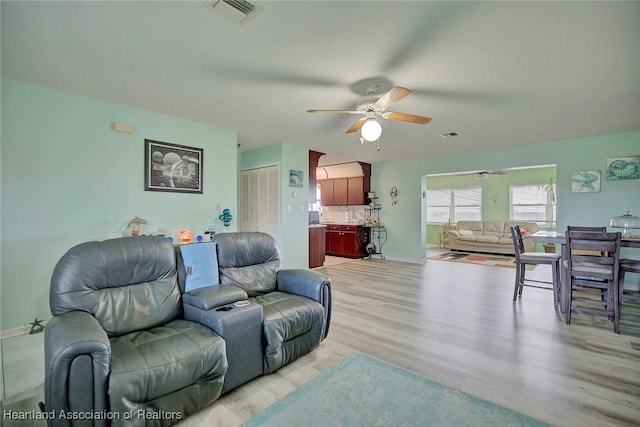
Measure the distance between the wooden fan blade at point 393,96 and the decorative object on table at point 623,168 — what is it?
441cm


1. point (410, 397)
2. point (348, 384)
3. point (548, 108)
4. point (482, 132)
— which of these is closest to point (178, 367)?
point (348, 384)

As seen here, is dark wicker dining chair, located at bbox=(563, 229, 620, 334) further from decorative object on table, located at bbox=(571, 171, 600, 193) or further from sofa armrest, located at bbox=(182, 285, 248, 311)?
sofa armrest, located at bbox=(182, 285, 248, 311)

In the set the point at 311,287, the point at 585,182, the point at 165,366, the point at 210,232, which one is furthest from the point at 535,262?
the point at 210,232

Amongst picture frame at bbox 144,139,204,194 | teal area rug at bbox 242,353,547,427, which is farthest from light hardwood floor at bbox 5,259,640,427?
picture frame at bbox 144,139,204,194

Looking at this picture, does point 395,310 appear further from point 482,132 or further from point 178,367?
point 482,132

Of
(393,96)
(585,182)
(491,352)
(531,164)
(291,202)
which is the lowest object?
(491,352)

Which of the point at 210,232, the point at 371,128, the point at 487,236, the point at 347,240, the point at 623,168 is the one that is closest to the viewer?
the point at 371,128

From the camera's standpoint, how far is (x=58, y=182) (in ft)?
10.2

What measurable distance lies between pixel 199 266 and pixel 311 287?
0.95 meters

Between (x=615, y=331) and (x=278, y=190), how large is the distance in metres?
4.79

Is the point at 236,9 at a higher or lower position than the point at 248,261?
higher

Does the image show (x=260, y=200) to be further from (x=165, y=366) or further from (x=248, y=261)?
(x=165, y=366)

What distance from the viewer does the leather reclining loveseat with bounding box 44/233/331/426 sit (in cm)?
141

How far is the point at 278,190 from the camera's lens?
18.2ft
